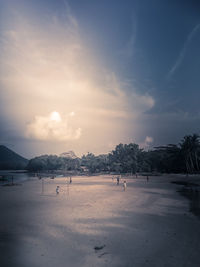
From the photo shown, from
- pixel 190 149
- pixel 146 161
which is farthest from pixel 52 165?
pixel 190 149

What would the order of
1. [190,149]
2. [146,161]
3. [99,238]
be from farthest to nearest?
[146,161] < [190,149] < [99,238]

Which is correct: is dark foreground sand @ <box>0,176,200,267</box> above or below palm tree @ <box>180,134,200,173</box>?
below

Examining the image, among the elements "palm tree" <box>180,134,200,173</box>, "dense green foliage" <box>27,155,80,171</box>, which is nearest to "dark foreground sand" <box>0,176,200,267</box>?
"palm tree" <box>180,134,200,173</box>

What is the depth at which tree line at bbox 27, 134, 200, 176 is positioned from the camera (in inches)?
3370

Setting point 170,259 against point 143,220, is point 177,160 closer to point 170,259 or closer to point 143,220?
point 143,220

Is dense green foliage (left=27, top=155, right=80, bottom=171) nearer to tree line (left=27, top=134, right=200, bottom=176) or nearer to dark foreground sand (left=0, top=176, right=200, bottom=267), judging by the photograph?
tree line (left=27, top=134, right=200, bottom=176)

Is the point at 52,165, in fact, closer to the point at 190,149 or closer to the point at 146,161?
the point at 146,161

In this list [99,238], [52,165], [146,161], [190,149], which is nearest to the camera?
[99,238]

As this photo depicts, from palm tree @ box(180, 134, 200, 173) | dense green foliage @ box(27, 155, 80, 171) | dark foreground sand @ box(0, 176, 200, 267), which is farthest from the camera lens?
dense green foliage @ box(27, 155, 80, 171)

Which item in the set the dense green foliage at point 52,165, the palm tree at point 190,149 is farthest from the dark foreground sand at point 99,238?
the dense green foliage at point 52,165

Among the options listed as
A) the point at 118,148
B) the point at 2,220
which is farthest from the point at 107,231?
the point at 118,148

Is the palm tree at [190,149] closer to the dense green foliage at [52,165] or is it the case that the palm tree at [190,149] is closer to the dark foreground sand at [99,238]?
the dark foreground sand at [99,238]

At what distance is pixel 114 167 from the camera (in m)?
132

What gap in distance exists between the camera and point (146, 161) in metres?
119
